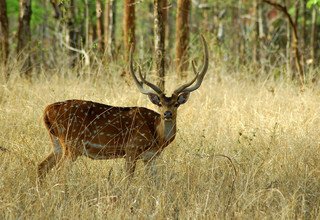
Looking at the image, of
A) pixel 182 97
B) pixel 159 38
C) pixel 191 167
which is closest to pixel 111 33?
pixel 159 38

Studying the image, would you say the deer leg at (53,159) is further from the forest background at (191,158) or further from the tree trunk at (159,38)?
the tree trunk at (159,38)

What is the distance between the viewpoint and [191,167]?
6.50m

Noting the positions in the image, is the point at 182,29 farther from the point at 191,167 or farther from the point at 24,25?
the point at 191,167

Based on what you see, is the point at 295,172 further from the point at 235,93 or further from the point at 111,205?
the point at 235,93

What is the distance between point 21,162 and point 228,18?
1102 inches

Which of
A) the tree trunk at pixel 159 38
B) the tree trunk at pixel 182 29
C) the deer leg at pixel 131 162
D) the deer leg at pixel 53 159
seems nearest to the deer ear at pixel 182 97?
the deer leg at pixel 131 162

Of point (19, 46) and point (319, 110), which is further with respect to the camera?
point (19, 46)

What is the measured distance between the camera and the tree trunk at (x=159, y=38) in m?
9.13

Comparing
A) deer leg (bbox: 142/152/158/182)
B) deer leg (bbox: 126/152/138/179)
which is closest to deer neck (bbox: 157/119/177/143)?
deer leg (bbox: 142/152/158/182)

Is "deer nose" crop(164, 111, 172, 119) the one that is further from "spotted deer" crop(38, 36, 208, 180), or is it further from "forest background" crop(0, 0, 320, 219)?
"forest background" crop(0, 0, 320, 219)

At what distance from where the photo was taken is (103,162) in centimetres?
700

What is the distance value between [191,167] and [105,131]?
968 mm

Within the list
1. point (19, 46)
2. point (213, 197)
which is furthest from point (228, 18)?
point (213, 197)

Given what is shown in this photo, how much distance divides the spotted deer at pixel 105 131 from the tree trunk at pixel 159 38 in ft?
7.79
